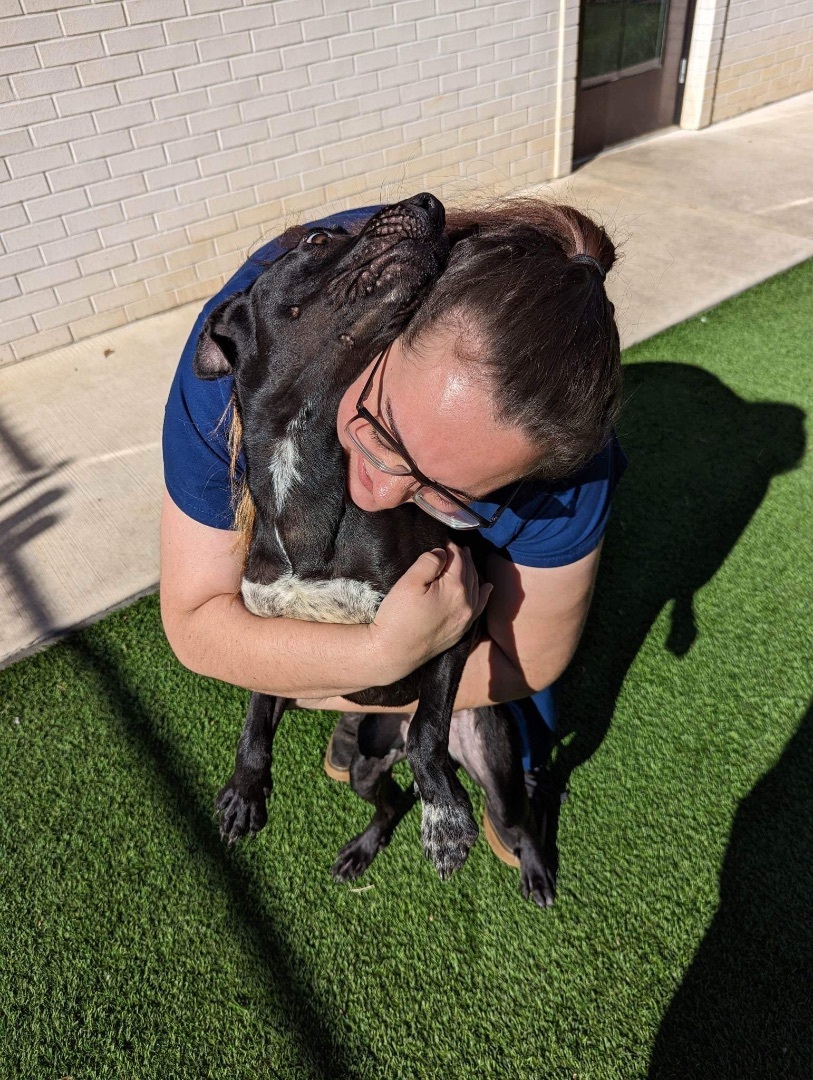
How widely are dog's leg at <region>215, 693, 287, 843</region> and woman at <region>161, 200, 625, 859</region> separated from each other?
0.18 m

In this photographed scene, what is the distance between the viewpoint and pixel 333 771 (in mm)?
2684

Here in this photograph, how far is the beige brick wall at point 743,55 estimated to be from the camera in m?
7.89

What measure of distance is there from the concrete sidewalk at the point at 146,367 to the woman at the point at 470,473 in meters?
1.43

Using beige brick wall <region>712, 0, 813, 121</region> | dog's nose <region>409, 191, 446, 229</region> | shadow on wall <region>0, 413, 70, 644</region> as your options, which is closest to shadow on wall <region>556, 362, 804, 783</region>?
dog's nose <region>409, 191, 446, 229</region>

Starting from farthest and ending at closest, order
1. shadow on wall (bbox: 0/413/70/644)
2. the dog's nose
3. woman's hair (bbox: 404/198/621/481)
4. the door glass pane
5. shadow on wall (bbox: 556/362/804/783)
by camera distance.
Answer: the door glass pane → shadow on wall (bbox: 0/413/70/644) → shadow on wall (bbox: 556/362/804/783) → the dog's nose → woman's hair (bbox: 404/198/621/481)

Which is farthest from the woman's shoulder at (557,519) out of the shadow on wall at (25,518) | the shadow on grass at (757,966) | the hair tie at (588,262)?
the shadow on wall at (25,518)

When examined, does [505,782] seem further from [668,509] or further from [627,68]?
[627,68]

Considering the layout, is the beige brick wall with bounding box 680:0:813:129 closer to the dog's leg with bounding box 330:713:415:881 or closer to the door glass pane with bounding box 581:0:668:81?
the door glass pane with bounding box 581:0:668:81

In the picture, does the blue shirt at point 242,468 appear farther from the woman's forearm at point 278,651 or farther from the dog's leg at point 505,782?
the dog's leg at point 505,782

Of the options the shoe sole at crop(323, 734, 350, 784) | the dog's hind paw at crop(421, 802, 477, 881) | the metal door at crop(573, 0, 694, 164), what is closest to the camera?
the dog's hind paw at crop(421, 802, 477, 881)

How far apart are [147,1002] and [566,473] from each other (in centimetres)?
187

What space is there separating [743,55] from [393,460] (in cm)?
928

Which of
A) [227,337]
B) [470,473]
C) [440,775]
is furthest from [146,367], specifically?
[470,473]

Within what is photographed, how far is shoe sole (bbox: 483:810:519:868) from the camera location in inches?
95.0
